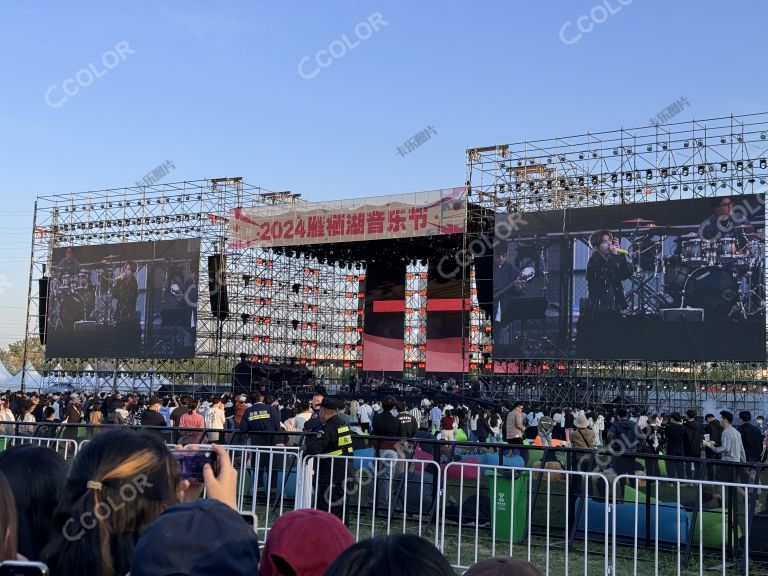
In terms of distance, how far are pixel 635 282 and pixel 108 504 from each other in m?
23.1

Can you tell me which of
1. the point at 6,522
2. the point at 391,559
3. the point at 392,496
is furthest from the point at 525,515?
the point at 391,559

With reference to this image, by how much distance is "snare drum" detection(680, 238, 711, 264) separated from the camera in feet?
77.0

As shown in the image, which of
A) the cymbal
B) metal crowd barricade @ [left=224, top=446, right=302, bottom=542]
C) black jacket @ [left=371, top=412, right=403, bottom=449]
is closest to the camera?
metal crowd barricade @ [left=224, top=446, right=302, bottom=542]

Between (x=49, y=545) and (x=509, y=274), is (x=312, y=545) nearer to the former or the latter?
(x=49, y=545)

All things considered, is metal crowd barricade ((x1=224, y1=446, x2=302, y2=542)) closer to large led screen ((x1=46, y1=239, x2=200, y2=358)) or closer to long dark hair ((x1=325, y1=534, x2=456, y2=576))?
long dark hair ((x1=325, y1=534, x2=456, y2=576))

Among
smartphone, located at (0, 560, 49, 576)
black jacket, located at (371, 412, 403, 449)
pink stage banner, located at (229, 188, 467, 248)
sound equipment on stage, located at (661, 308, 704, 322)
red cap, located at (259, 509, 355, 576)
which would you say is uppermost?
pink stage banner, located at (229, 188, 467, 248)

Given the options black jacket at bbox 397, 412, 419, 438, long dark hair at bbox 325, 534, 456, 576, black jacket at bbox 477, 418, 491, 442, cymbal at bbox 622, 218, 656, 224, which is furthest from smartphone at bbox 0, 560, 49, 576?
cymbal at bbox 622, 218, 656, 224

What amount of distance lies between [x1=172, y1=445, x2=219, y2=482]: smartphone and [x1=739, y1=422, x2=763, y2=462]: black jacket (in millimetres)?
12178

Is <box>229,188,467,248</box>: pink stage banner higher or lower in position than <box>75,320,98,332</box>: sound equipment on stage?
higher

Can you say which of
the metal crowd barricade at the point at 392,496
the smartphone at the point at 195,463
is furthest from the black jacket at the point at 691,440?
the smartphone at the point at 195,463

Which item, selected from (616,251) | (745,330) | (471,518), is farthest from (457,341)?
(471,518)

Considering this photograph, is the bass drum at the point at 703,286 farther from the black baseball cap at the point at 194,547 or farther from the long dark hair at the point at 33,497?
the black baseball cap at the point at 194,547

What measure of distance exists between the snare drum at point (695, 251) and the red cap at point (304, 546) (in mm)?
22982

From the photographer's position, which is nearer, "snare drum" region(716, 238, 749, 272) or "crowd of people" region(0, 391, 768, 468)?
"crowd of people" region(0, 391, 768, 468)
